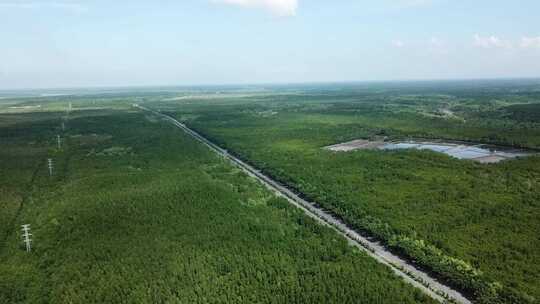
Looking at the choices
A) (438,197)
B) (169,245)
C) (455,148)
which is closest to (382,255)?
(438,197)

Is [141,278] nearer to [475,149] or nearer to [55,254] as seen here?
[55,254]

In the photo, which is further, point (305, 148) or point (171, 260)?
point (305, 148)

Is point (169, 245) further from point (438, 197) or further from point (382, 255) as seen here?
point (438, 197)

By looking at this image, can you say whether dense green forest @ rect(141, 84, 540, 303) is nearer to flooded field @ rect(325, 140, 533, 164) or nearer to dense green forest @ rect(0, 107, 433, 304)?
flooded field @ rect(325, 140, 533, 164)

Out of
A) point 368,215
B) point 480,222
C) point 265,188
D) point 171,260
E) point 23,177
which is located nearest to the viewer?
point 171,260

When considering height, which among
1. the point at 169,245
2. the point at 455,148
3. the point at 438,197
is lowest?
the point at 169,245

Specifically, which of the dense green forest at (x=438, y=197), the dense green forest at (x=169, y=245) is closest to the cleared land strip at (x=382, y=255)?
the dense green forest at (x=438, y=197)

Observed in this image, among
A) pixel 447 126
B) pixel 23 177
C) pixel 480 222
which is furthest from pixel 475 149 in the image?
pixel 23 177
